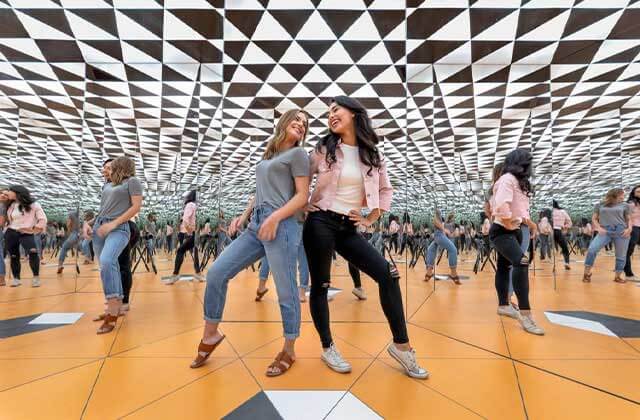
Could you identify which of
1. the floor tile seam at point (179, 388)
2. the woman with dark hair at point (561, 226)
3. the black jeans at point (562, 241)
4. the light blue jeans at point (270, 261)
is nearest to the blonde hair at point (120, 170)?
the light blue jeans at point (270, 261)

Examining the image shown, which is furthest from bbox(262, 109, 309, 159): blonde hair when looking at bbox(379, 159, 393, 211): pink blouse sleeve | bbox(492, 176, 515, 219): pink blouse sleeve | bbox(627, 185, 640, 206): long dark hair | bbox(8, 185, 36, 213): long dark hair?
A: bbox(627, 185, 640, 206): long dark hair

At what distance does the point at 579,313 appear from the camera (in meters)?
2.70

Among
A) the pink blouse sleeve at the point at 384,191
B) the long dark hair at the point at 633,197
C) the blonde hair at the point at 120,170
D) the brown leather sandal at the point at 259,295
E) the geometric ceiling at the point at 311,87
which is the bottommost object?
the brown leather sandal at the point at 259,295

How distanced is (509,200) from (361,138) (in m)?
1.51

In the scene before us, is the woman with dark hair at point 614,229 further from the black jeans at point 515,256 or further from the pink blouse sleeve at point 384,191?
the pink blouse sleeve at point 384,191

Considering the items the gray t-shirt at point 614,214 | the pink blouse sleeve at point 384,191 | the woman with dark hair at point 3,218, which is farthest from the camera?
the gray t-shirt at point 614,214

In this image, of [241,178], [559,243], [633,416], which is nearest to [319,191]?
[633,416]

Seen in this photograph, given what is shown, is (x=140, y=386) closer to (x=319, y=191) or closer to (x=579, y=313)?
(x=319, y=191)

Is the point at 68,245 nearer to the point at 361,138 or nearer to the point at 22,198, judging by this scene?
the point at 22,198

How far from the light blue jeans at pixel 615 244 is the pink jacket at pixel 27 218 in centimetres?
889

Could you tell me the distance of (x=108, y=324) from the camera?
2217 millimetres

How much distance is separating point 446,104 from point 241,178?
13.7 ft

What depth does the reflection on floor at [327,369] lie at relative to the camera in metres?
1.21

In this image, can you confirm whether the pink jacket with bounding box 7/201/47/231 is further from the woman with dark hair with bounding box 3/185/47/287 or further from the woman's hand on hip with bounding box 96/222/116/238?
the woman's hand on hip with bounding box 96/222/116/238
